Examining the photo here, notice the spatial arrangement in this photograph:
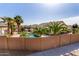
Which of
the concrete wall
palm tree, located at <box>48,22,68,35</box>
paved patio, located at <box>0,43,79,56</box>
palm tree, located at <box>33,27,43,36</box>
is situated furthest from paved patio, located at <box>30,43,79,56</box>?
palm tree, located at <box>33,27,43,36</box>

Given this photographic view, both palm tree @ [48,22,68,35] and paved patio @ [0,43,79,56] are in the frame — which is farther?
palm tree @ [48,22,68,35]

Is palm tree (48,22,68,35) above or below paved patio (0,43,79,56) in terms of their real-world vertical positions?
above

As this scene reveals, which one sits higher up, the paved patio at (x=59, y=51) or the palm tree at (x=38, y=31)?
the palm tree at (x=38, y=31)

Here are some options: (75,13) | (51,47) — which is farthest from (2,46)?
(75,13)

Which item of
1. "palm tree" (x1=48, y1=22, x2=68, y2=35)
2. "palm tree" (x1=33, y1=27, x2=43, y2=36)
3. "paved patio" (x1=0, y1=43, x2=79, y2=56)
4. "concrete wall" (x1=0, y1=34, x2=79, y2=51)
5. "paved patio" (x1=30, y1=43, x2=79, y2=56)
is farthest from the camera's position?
"palm tree" (x1=48, y1=22, x2=68, y2=35)

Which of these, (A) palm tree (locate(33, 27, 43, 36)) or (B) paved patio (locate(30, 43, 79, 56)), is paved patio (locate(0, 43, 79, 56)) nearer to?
(B) paved patio (locate(30, 43, 79, 56))

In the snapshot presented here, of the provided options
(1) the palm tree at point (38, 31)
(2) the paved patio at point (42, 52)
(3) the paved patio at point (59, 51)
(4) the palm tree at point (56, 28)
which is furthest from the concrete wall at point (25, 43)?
(4) the palm tree at point (56, 28)

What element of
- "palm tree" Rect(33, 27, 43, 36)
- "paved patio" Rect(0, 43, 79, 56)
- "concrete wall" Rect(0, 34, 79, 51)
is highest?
"palm tree" Rect(33, 27, 43, 36)

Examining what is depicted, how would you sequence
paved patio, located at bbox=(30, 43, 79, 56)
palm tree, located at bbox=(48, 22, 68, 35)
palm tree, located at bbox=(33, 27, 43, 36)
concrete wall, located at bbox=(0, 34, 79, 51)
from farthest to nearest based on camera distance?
palm tree, located at bbox=(48, 22, 68, 35), palm tree, located at bbox=(33, 27, 43, 36), concrete wall, located at bbox=(0, 34, 79, 51), paved patio, located at bbox=(30, 43, 79, 56)

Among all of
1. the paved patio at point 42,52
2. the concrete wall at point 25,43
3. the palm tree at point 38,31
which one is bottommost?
the paved patio at point 42,52

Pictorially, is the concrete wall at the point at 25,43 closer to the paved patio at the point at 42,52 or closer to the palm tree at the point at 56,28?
the paved patio at the point at 42,52

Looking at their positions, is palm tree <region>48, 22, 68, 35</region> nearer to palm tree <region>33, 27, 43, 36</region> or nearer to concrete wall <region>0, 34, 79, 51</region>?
palm tree <region>33, 27, 43, 36</region>

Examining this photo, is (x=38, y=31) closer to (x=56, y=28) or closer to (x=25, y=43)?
(x=56, y=28)

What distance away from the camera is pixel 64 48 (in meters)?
9.67
